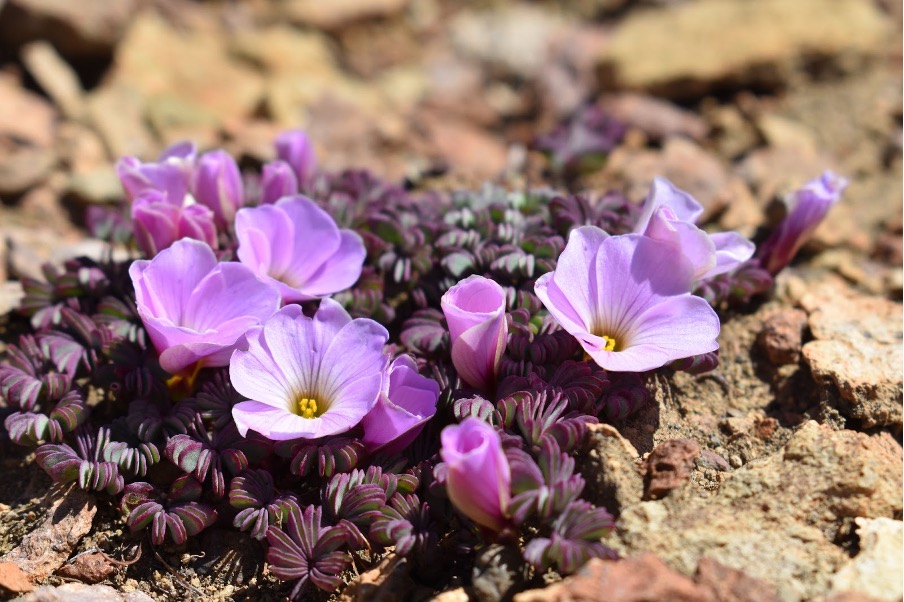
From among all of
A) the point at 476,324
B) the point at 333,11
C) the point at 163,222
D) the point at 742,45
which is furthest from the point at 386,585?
the point at 333,11

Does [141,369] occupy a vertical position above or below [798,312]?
below

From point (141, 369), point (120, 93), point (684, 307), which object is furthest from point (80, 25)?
point (684, 307)

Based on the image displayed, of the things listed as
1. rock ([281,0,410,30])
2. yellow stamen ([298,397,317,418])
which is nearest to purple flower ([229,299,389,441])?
yellow stamen ([298,397,317,418])

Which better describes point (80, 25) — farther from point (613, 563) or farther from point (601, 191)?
point (613, 563)

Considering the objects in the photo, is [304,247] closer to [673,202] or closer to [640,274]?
[640,274]

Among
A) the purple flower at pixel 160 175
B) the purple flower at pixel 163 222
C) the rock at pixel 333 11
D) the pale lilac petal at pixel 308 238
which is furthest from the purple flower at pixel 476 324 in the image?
the rock at pixel 333 11
